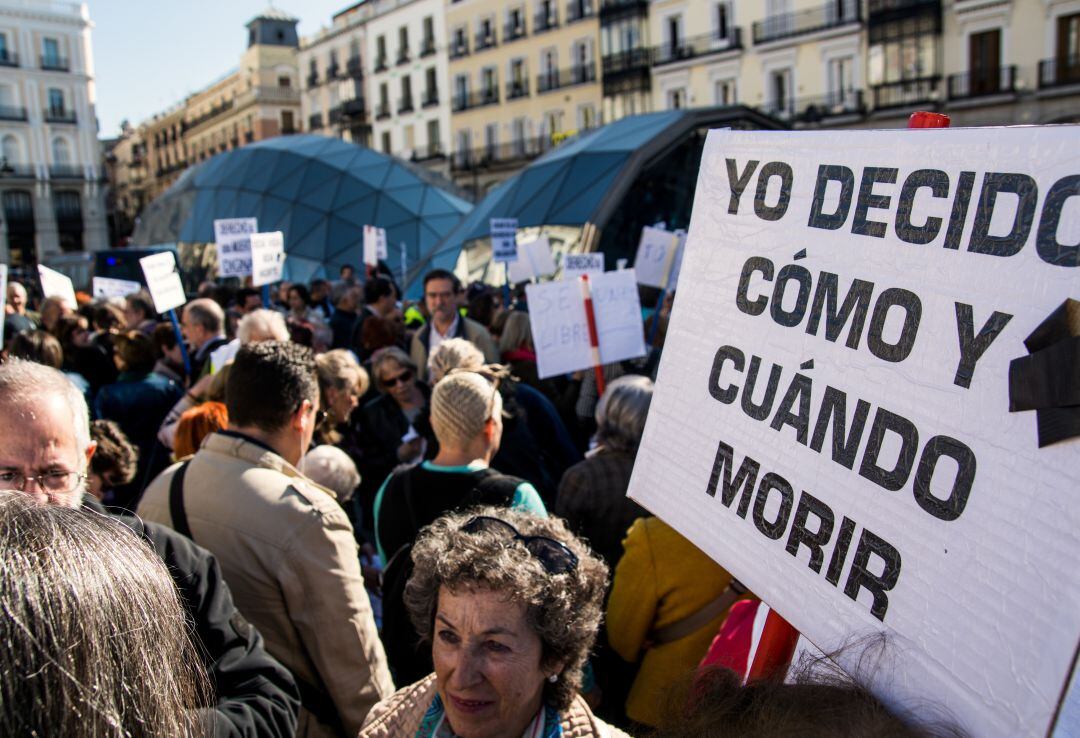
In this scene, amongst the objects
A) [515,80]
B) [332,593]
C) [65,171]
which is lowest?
[332,593]

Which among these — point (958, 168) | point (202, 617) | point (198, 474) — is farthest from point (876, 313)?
point (198, 474)

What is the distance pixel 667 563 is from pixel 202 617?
133 centimetres

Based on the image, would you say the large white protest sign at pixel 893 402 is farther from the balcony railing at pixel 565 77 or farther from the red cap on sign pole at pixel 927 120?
the balcony railing at pixel 565 77

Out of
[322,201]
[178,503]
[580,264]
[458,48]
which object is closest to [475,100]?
[458,48]

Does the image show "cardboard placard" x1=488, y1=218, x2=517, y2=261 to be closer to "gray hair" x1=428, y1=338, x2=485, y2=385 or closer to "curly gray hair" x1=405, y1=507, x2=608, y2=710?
"gray hair" x1=428, y1=338, x2=485, y2=385

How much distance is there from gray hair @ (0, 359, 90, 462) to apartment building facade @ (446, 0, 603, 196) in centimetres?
3605

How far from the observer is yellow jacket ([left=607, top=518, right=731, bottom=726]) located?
8.68 feet

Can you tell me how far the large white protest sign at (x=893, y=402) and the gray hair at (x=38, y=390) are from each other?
1.39m

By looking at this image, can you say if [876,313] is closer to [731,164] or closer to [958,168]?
[958,168]

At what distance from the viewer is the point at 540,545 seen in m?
2.00

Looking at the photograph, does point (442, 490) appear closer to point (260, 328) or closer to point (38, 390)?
point (38, 390)

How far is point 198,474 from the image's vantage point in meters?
2.51

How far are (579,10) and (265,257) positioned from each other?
3289 centimetres

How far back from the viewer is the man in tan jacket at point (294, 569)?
7.64ft
